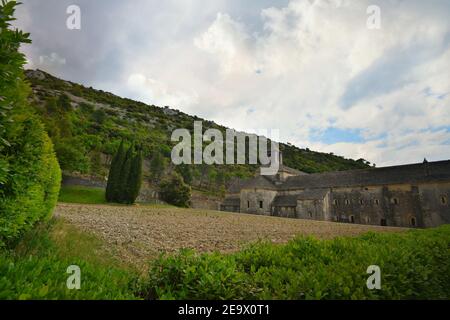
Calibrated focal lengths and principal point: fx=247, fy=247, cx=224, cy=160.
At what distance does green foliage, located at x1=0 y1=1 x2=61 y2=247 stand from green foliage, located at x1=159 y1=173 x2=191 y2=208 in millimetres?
33037

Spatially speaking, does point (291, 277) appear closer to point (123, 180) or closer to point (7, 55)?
point (7, 55)

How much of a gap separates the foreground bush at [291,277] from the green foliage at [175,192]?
36.3 metres

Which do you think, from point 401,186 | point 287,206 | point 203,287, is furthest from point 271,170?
point 203,287

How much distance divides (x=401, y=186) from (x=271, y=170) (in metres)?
23.3

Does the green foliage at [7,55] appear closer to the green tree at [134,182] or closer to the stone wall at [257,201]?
the green tree at [134,182]

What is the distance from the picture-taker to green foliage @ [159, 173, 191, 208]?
3978cm

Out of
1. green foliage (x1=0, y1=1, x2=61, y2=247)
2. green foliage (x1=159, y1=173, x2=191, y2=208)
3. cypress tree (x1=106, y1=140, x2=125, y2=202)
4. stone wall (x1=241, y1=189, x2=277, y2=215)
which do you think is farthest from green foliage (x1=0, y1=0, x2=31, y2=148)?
stone wall (x1=241, y1=189, x2=277, y2=215)

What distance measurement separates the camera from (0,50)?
136 inches

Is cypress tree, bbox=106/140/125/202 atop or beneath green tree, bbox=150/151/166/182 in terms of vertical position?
beneath

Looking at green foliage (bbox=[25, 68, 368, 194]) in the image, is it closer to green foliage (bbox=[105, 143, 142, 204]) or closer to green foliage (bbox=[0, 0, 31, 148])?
green foliage (bbox=[105, 143, 142, 204])

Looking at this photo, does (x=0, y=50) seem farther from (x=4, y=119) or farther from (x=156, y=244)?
(x=156, y=244)

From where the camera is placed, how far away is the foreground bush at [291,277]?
Result: 2.89m

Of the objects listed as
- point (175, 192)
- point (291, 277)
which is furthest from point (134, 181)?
point (291, 277)

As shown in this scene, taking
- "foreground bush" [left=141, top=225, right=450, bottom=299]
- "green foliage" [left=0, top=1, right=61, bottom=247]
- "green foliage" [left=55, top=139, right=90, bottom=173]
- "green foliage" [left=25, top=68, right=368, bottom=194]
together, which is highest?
"green foliage" [left=25, top=68, right=368, bottom=194]
